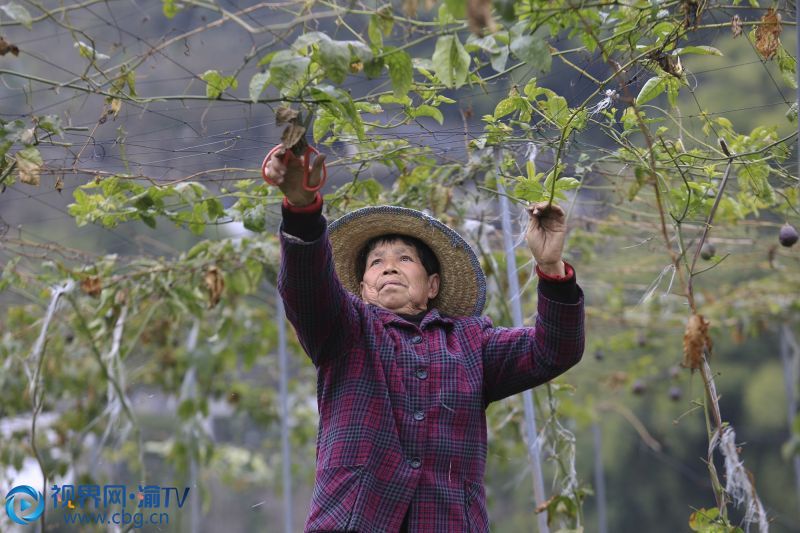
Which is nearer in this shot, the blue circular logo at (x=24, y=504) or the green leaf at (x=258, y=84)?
the green leaf at (x=258, y=84)

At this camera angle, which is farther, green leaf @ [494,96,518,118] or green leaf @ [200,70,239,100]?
green leaf @ [494,96,518,118]

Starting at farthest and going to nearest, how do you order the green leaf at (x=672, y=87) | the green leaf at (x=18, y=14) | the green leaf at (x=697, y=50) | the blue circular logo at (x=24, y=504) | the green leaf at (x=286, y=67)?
the blue circular logo at (x=24, y=504)
the green leaf at (x=672, y=87)
the green leaf at (x=697, y=50)
the green leaf at (x=18, y=14)
the green leaf at (x=286, y=67)

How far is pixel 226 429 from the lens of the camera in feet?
34.1

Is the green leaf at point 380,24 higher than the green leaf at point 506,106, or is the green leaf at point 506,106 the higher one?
the green leaf at point 506,106

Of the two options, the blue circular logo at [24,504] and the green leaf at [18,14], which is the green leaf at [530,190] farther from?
the blue circular logo at [24,504]

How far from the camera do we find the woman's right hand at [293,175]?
152 centimetres

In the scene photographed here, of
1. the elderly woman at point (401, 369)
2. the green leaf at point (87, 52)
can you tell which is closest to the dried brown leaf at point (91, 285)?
the green leaf at point (87, 52)

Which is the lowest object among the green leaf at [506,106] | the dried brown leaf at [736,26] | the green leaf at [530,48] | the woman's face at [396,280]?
the woman's face at [396,280]

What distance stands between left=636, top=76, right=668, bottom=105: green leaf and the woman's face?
20.5 inches

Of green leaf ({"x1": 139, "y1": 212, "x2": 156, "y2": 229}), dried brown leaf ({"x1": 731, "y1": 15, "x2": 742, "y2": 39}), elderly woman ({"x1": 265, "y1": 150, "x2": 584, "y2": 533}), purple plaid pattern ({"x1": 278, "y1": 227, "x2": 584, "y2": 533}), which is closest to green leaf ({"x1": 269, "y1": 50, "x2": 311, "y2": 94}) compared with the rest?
elderly woman ({"x1": 265, "y1": 150, "x2": 584, "y2": 533})

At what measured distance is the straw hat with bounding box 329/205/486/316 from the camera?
201 cm

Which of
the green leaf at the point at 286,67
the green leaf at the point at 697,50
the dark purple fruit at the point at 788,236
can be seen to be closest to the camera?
the green leaf at the point at 286,67

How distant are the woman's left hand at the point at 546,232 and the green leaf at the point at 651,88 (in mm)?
352

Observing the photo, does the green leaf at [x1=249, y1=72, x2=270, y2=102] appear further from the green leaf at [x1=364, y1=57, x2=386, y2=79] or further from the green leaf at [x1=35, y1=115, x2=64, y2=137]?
the green leaf at [x1=35, y1=115, x2=64, y2=137]
